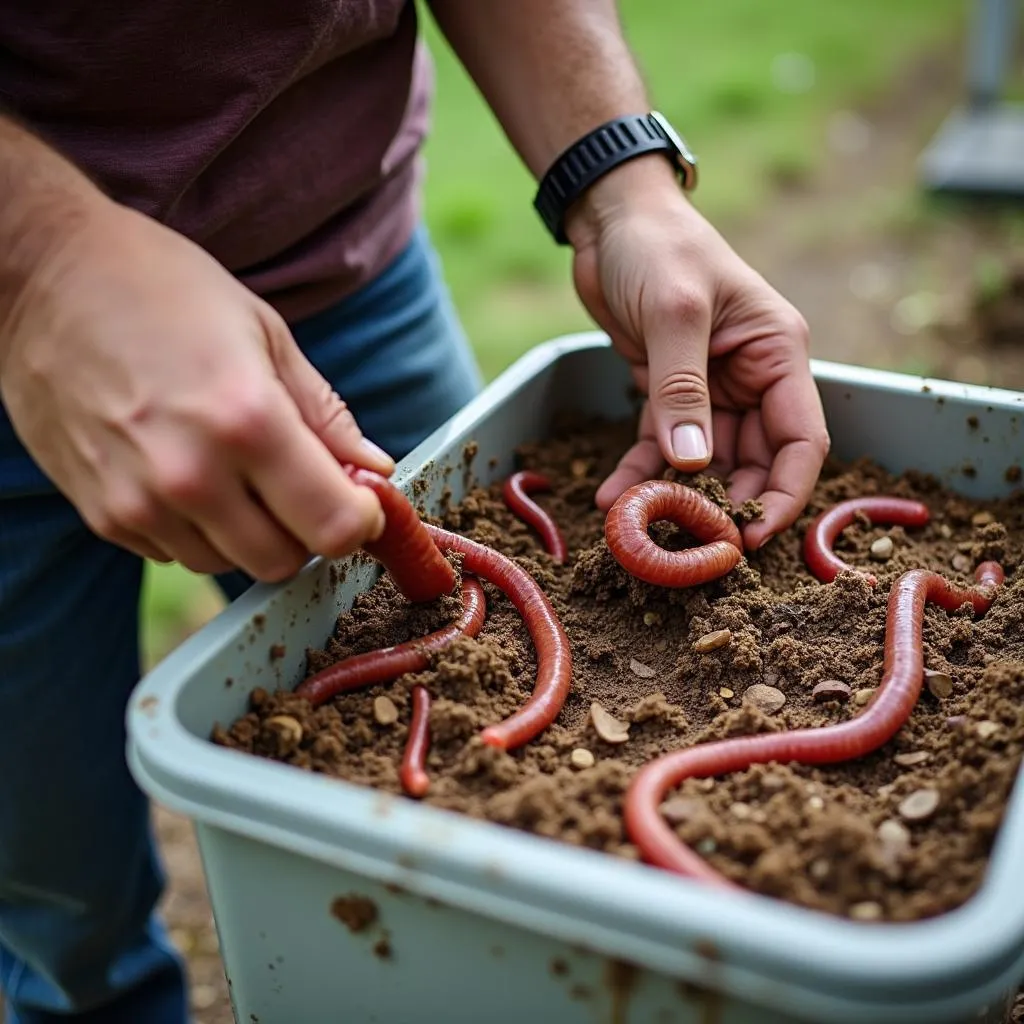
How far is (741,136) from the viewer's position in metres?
8.23

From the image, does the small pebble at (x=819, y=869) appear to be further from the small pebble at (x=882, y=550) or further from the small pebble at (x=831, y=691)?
the small pebble at (x=882, y=550)

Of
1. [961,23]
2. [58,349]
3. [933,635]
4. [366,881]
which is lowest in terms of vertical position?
[961,23]

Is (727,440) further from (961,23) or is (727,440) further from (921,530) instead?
(961,23)

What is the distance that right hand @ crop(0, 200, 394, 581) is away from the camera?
1470mm

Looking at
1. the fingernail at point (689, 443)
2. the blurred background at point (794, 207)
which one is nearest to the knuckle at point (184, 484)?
the fingernail at point (689, 443)

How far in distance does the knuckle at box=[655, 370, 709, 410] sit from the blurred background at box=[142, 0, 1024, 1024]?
7.75 feet

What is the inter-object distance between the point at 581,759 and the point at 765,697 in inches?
13.0

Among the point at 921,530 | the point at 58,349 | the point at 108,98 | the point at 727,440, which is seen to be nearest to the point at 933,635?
the point at 921,530

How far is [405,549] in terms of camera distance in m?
1.88

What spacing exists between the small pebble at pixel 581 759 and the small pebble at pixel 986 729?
541mm

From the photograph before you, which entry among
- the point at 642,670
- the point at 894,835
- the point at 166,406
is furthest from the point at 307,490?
the point at 894,835

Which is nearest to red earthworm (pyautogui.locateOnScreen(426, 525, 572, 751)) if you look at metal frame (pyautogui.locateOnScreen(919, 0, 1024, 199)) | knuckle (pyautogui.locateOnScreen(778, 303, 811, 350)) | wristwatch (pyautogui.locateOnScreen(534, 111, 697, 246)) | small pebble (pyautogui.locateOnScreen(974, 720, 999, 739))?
→ small pebble (pyautogui.locateOnScreen(974, 720, 999, 739))

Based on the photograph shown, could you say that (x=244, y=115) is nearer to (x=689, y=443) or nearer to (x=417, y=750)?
(x=689, y=443)

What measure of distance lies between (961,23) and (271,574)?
1061cm
